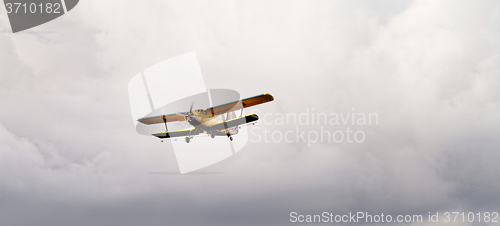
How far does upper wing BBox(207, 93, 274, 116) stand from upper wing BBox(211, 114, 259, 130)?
3050 millimetres

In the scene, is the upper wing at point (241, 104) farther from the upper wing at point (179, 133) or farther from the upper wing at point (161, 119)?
the upper wing at point (161, 119)

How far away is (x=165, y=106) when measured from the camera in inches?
4744

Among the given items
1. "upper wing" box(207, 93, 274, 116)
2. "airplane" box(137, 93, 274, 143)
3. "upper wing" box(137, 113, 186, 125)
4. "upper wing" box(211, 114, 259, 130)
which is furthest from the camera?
"upper wing" box(137, 113, 186, 125)

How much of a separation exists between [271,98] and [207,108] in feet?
52.8

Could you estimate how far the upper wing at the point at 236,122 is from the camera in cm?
10731

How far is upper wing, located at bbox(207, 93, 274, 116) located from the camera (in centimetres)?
10669

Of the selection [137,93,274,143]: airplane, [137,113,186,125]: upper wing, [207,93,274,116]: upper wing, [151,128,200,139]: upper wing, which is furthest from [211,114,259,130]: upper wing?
[137,113,186,125]: upper wing

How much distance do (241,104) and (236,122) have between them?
428cm

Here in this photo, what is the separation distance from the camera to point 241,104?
4355 inches

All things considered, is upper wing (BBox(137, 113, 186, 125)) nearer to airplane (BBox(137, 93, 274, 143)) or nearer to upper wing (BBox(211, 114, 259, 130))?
airplane (BBox(137, 93, 274, 143))

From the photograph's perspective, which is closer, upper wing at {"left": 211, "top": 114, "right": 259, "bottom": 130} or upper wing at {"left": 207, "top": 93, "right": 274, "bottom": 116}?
upper wing at {"left": 207, "top": 93, "right": 274, "bottom": 116}

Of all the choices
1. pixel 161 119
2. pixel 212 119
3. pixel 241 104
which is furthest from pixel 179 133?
pixel 241 104

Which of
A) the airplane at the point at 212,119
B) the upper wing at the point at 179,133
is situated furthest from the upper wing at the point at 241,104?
the upper wing at the point at 179,133

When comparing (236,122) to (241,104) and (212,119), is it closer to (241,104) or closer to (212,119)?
(241,104)
